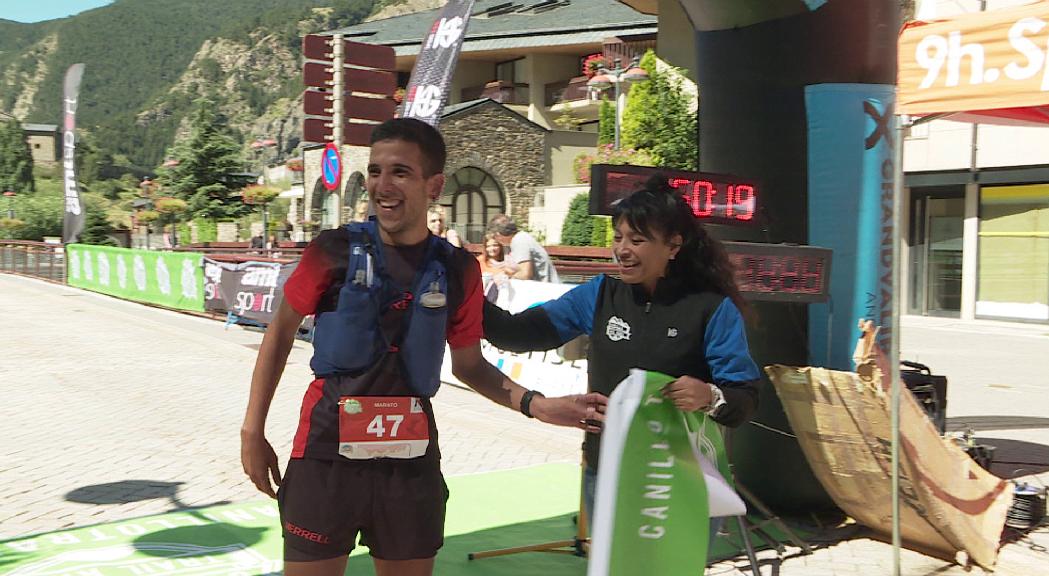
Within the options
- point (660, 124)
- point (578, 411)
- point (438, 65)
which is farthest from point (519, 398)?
point (660, 124)

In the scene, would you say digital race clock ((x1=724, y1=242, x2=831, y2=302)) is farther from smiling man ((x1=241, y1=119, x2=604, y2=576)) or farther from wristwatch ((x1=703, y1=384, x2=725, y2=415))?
smiling man ((x1=241, y1=119, x2=604, y2=576))

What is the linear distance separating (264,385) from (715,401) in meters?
1.35

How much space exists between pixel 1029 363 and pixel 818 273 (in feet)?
39.1

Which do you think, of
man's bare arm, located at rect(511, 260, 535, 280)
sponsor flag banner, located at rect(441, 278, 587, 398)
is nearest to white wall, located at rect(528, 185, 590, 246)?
sponsor flag banner, located at rect(441, 278, 587, 398)

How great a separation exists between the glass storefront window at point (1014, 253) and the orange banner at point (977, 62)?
19.7 m

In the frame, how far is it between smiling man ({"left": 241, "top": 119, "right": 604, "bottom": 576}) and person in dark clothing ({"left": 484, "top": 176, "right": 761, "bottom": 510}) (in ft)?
1.38

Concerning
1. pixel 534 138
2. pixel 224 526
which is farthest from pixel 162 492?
pixel 534 138

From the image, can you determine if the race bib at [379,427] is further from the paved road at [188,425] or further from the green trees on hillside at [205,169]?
the green trees on hillside at [205,169]

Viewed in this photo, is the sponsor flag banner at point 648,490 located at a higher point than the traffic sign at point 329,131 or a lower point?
lower

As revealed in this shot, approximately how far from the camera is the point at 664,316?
321 centimetres

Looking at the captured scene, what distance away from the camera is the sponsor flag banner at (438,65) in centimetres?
1168

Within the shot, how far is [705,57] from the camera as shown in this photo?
5.98 meters

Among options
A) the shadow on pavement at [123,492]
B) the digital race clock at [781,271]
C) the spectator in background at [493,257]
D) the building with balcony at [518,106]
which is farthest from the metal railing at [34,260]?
the digital race clock at [781,271]

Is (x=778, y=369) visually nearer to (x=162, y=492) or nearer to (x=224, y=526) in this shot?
(x=224, y=526)
